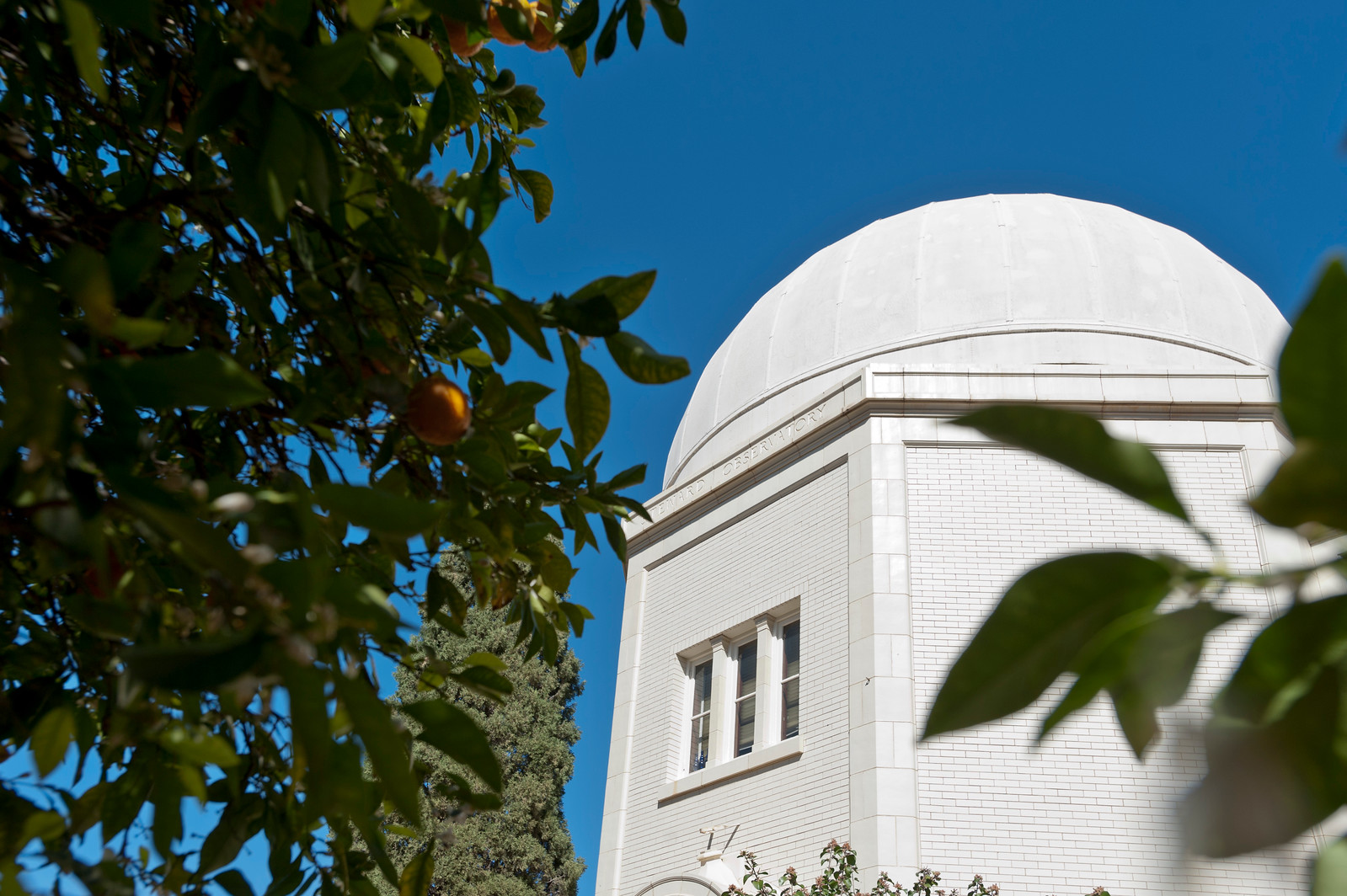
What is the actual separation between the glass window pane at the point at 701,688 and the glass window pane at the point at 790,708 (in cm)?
123

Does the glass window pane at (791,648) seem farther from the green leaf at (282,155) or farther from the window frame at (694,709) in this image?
the green leaf at (282,155)

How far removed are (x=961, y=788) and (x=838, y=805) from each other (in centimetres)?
103

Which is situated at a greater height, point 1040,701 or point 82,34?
point 1040,701

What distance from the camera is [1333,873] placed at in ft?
1.62

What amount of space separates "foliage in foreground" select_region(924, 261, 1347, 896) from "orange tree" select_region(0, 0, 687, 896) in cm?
38

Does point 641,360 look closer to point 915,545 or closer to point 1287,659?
point 1287,659

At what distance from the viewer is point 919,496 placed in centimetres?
957

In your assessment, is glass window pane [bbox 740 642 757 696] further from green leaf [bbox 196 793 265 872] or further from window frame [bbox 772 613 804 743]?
green leaf [bbox 196 793 265 872]

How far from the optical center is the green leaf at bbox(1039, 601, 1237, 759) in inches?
17.5

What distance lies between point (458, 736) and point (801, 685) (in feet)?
29.3

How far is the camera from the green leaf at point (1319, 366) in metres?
0.41

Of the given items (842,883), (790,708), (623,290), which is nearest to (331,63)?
(623,290)

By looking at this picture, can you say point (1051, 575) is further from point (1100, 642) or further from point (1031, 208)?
point (1031, 208)

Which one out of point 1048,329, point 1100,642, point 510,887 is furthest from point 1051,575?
point 510,887
